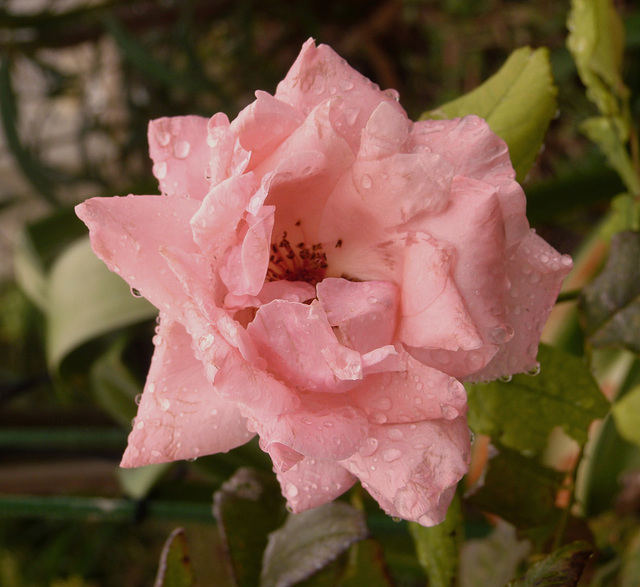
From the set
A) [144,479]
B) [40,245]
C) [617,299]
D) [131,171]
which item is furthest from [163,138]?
[131,171]

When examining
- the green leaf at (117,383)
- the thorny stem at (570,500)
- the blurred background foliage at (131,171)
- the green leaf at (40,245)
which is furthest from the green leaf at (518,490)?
the green leaf at (40,245)

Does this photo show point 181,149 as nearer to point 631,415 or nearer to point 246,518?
point 246,518

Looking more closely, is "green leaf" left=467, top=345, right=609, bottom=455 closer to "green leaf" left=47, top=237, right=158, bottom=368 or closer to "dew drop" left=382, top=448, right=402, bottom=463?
"dew drop" left=382, top=448, right=402, bottom=463

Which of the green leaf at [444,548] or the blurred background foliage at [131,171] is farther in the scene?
the blurred background foliage at [131,171]

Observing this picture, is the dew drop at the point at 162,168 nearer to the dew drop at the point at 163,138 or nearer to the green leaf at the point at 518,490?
the dew drop at the point at 163,138

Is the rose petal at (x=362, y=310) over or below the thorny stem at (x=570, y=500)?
over

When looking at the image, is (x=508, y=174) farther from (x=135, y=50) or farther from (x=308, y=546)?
(x=135, y=50)

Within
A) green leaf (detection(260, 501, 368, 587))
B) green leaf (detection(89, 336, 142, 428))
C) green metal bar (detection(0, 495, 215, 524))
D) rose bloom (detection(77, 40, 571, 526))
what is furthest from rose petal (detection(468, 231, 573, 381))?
green leaf (detection(89, 336, 142, 428))
